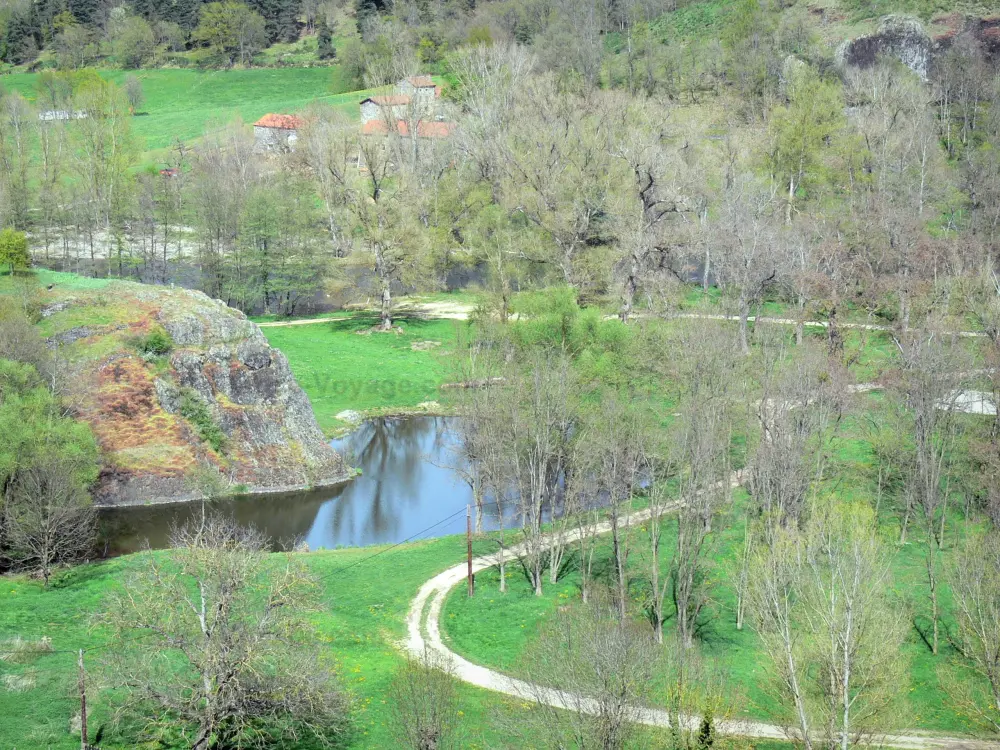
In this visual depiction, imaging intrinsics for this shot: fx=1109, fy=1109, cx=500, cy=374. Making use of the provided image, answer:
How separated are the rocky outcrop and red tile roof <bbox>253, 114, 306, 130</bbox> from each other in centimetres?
6335

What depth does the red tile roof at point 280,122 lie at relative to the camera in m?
111

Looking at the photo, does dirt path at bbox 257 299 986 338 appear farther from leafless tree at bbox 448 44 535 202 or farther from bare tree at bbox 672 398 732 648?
bare tree at bbox 672 398 732 648

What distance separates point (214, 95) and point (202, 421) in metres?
99.4

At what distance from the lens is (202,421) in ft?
156

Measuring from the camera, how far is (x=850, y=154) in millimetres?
77188

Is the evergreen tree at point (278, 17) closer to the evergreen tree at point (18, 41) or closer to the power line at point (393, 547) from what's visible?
the evergreen tree at point (18, 41)

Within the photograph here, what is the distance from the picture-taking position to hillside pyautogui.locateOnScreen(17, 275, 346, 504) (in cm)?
4569

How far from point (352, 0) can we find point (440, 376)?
116582mm

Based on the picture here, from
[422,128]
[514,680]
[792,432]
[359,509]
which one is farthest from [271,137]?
[514,680]

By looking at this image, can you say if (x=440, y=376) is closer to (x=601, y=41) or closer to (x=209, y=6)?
(x=601, y=41)

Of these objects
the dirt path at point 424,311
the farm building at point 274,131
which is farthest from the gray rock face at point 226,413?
the farm building at point 274,131

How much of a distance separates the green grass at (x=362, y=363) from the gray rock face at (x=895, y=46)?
54.8 meters

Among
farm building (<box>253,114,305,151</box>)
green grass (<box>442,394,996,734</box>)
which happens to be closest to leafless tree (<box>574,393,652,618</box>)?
green grass (<box>442,394,996,734</box>)

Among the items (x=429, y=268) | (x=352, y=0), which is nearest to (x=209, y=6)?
(x=352, y=0)
